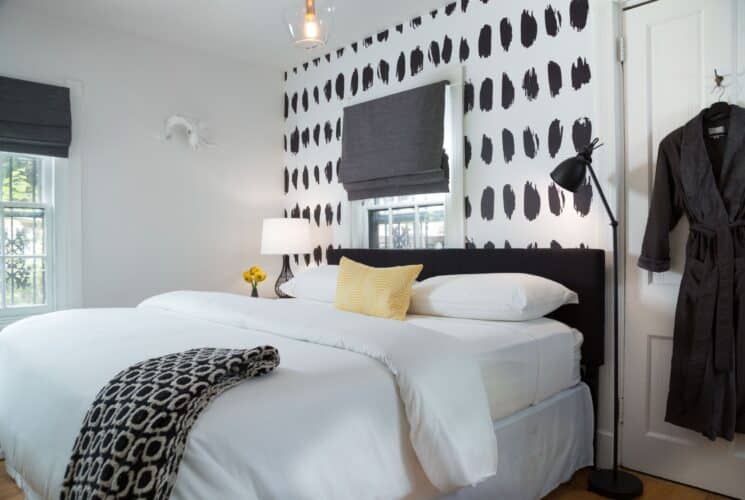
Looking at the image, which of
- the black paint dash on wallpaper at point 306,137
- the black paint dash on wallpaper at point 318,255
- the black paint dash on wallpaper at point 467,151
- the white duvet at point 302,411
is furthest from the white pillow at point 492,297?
the black paint dash on wallpaper at point 306,137

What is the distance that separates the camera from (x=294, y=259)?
14.4 feet

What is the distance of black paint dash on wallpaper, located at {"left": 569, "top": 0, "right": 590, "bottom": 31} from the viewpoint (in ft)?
8.63

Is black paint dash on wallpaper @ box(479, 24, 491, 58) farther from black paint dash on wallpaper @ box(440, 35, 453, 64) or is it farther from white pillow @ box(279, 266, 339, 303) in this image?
white pillow @ box(279, 266, 339, 303)

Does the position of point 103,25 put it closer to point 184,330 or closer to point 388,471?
point 184,330

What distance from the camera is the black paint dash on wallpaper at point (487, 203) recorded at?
302cm

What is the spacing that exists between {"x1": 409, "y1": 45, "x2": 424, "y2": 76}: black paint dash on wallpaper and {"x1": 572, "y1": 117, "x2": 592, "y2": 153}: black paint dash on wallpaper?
1.18 meters

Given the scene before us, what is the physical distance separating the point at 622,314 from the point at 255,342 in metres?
1.74

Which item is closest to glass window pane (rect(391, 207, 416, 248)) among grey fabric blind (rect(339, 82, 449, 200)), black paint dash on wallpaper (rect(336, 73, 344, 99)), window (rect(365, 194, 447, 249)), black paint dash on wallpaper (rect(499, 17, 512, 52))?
window (rect(365, 194, 447, 249))

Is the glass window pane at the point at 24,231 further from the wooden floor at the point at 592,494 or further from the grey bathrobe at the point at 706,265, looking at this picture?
the grey bathrobe at the point at 706,265

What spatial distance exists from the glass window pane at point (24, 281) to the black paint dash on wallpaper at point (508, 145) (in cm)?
294

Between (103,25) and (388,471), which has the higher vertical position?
(103,25)

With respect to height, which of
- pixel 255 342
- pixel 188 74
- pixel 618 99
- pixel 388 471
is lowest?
pixel 388 471

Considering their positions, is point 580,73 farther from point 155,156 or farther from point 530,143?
point 155,156

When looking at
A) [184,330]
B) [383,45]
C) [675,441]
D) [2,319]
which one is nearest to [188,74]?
[383,45]
